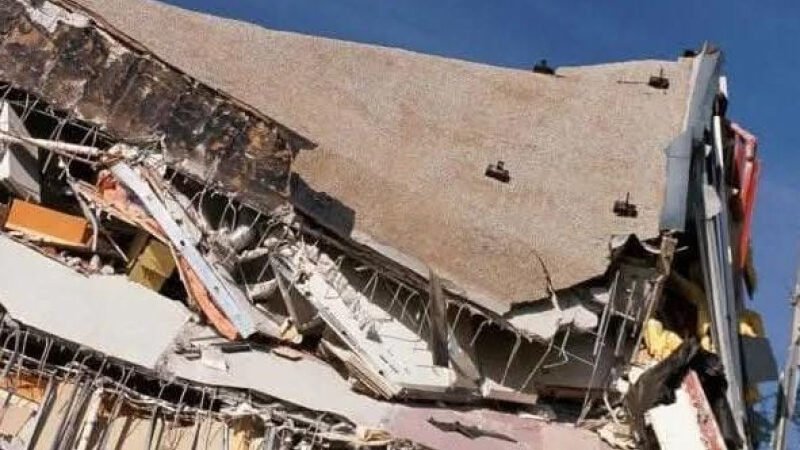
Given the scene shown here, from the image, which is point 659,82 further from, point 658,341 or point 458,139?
point 658,341

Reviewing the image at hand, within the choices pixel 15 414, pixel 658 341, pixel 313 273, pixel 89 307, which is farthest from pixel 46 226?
pixel 658 341

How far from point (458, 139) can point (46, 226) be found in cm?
397

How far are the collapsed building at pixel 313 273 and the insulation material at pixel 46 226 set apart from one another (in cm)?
2

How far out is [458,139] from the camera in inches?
439

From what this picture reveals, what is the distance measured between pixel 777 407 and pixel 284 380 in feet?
16.8

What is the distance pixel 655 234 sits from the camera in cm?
959

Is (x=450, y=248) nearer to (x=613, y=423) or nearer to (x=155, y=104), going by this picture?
(x=613, y=423)

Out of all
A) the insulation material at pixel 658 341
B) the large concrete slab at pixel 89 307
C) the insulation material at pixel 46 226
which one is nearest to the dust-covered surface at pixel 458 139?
the insulation material at pixel 658 341

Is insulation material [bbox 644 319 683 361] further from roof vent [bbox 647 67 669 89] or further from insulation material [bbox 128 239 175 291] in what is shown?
insulation material [bbox 128 239 175 291]

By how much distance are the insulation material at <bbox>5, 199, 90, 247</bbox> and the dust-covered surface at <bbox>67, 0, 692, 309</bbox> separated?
178 cm

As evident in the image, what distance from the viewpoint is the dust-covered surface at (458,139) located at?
30.2ft

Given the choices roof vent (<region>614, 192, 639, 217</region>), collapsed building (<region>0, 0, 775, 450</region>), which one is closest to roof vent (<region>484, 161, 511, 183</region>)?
collapsed building (<region>0, 0, 775, 450</region>)

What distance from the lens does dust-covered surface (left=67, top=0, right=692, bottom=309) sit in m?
9.21

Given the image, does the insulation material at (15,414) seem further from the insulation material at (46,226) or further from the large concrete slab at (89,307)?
the insulation material at (46,226)
